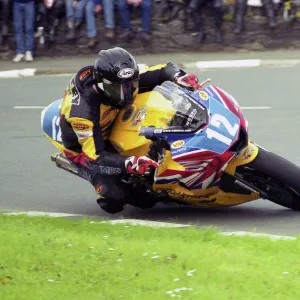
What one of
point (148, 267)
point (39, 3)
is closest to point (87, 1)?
point (39, 3)

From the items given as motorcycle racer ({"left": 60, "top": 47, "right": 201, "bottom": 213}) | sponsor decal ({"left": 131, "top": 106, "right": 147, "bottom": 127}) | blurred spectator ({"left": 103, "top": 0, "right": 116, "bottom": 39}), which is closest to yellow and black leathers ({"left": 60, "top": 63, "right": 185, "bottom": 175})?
motorcycle racer ({"left": 60, "top": 47, "right": 201, "bottom": 213})

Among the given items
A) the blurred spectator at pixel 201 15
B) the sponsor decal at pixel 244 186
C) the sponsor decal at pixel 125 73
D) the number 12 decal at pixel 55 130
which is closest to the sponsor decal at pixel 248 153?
→ the sponsor decal at pixel 244 186

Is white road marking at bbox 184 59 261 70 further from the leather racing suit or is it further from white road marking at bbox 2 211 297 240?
white road marking at bbox 2 211 297 240

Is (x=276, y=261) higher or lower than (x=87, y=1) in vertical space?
higher

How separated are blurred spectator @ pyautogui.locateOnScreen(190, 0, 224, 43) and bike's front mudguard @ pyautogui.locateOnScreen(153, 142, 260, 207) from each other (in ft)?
29.0

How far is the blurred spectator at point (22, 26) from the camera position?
52.1 feet

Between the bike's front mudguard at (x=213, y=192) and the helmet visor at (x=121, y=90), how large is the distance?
57 cm

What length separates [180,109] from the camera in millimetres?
6887

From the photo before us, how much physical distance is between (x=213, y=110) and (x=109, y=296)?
7.52ft

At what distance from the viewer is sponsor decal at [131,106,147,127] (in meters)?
7.15

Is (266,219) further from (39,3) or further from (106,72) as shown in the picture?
(39,3)

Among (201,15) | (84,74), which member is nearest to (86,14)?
(201,15)

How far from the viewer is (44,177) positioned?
9266 millimetres

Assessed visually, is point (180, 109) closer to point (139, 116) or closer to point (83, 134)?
point (139, 116)
